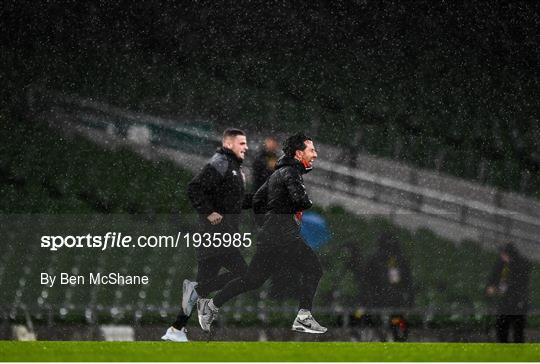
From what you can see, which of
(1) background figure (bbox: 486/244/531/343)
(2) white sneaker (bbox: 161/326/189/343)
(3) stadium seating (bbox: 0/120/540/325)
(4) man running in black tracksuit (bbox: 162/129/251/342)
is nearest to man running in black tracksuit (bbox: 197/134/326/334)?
A: (4) man running in black tracksuit (bbox: 162/129/251/342)

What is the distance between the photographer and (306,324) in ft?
21.5

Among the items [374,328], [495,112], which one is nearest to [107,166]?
[495,112]

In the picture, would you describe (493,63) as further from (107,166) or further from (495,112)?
(107,166)

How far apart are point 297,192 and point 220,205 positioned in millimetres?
545

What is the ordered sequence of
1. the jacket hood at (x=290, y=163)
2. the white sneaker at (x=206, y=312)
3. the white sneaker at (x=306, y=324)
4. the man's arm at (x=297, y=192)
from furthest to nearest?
the white sneaker at (x=206, y=312) → the white sneaker at (x=306, y=324) → the jacket hood at (x=290, y=163) → the man's arm at (x=297, y=192)

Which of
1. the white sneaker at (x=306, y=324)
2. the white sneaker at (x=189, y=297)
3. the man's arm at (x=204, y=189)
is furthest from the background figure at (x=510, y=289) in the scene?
the man's arm at (x=204, y=189)

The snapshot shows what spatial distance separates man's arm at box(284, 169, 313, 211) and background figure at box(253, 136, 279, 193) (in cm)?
20

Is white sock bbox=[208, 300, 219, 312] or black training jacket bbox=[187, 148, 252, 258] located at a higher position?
black training jacket bbox=[187, 148, 252, 258]

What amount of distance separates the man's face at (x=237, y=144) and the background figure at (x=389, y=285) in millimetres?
1839

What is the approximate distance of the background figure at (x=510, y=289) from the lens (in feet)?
25.9

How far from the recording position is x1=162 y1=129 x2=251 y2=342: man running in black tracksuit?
635cm

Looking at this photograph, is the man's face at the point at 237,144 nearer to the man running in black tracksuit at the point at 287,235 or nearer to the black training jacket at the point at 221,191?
the black training jacket at the point at 221,191

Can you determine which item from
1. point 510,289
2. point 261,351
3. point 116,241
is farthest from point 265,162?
point 510,289

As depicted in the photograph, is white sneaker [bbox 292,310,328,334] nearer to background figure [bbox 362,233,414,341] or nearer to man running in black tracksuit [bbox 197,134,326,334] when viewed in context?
man running in black tracksuit [bbox 197,134,326,334]
